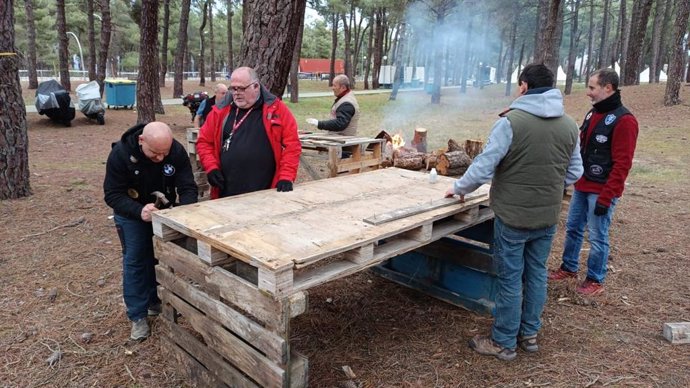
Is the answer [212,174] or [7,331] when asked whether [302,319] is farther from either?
[7,331]

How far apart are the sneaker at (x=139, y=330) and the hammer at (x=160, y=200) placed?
898 millimetres

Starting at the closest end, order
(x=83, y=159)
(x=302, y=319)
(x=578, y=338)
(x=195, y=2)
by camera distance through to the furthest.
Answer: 1. (x=578, y=338)
2. (x=302, y=319)
3. (x=83, y=159)
4. (x=195, y=2)

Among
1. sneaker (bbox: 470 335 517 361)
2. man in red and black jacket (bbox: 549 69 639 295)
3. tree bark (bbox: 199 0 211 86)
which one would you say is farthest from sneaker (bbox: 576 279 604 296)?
tree bark (bbox: 199 0 211 86)

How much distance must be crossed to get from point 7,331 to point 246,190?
6.79 feet

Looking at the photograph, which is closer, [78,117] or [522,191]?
[522,191]

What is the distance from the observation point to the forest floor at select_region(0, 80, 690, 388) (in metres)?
3.30

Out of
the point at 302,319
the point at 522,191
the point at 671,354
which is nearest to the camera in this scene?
the point at 522,191

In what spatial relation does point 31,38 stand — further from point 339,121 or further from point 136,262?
point 136,262

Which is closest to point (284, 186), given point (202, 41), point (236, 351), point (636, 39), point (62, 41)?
point (236, 351)

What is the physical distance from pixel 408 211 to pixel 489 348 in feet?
4.08

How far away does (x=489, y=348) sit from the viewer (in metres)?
3.55

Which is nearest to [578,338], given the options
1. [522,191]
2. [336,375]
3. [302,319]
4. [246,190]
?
[522,191]

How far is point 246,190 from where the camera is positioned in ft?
13.1

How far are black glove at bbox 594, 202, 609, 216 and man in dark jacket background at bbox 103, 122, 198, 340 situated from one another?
3341mm
